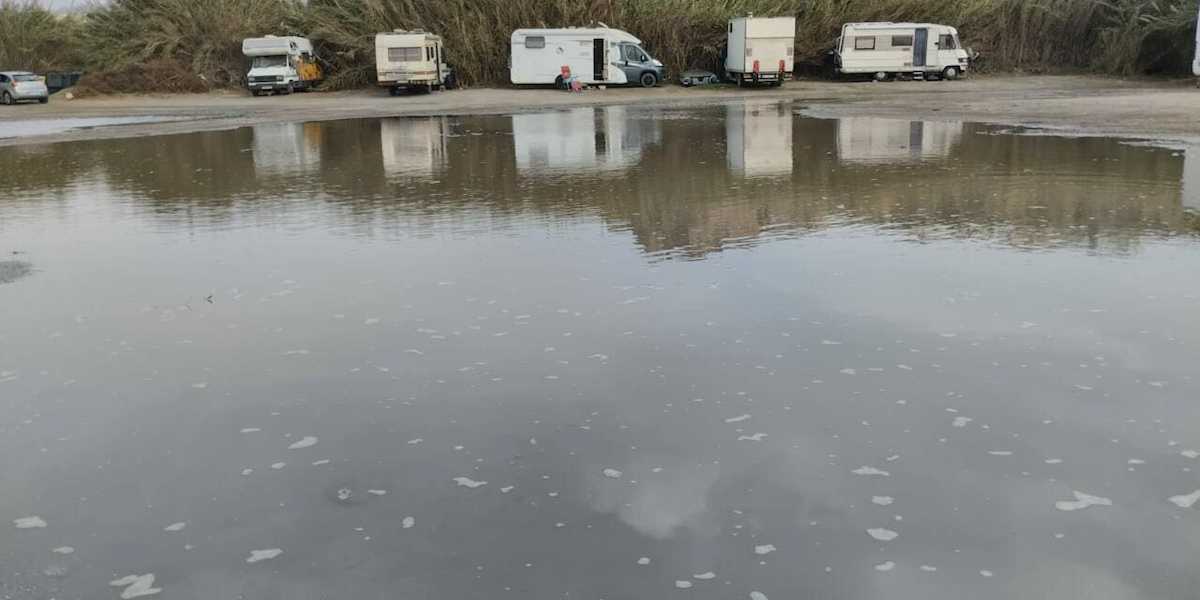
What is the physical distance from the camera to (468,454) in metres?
4.52

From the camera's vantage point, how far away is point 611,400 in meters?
5.16

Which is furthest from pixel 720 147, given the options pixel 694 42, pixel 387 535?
pixel 694 42

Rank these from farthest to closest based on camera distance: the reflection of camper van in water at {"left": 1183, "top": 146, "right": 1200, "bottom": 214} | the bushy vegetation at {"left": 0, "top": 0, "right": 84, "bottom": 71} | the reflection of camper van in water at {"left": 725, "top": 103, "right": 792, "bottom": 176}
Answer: the bushy vegetation at {"left": 0, "top": 0, "right": 84, "bottom": 71}
the reflection of camper van in water at {"left": 725, "top": 103, "right": 792, "bottom": 176}
the reflection of camper van in water at {"left": 1183, "top": 146, "right": 1200, "bottom": 214}

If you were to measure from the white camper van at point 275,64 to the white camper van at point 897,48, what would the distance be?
947 inches

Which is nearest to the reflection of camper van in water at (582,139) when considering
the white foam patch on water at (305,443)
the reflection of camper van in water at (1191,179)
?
the reflection of camper van in water at (1191,179)

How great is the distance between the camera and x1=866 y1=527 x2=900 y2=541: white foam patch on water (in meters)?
3.71

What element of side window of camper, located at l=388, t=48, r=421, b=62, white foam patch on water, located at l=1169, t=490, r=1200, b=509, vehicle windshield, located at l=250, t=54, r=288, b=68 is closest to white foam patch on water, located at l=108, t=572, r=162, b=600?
white foam patch on water, located at l=1169, t=490, r=1200, b=509

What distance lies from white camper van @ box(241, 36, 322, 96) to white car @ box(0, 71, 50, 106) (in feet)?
26.8

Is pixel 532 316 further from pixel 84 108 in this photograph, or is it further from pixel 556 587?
pixel 84 108

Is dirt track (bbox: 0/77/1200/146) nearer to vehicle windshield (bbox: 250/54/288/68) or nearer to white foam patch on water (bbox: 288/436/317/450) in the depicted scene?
vehicle windshield (bbox: 250/54/288/68)

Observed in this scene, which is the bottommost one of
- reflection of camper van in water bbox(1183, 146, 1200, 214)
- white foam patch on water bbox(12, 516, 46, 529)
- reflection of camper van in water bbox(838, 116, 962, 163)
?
white foam patch on water bbox(12, 516, 46, 529)

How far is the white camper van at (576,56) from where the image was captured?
42.8 metres

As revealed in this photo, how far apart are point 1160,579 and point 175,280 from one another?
23.0ft

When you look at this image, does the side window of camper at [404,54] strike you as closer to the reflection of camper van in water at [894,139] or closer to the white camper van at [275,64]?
the white camper van at [275,64]
